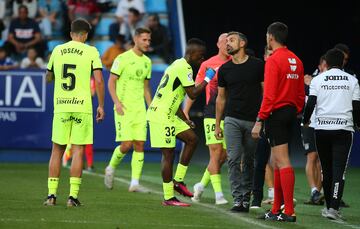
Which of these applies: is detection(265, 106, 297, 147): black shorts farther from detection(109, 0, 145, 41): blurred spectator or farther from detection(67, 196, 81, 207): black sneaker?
detection(109, 0, 145, 41): blurred spectator

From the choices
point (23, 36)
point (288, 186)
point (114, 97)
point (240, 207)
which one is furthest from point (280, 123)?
point (23, 36)

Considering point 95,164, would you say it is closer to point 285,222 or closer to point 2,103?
point 2,103

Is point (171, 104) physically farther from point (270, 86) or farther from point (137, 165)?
point (137, 165)

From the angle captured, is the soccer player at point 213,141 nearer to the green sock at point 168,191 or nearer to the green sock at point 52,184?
the green sock at point 168,191

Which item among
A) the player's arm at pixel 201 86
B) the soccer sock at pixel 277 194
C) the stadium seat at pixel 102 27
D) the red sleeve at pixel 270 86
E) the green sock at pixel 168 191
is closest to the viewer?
the red sleeve at pixel 270 86

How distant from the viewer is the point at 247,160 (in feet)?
41.1

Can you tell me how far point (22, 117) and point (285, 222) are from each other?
12.2m

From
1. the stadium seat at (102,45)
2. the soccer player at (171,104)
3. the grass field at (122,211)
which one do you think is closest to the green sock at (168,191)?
the soccer player at (171,104)

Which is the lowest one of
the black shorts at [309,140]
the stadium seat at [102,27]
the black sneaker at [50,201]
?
the black sneaker at [50,201]

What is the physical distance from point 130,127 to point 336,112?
4.47m

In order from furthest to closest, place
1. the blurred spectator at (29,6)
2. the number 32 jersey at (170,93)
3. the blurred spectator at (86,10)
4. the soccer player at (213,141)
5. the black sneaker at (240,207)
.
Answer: the blurred spectator at (86,10)
the blurred spectator at (29,6)
the soccer player at (213,141)
the number 32 jersey at (170,93)
the black sneaker at (240,207)

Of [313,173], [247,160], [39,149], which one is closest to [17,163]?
[39,149]

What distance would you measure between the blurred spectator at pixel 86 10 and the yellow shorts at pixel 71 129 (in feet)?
43.7

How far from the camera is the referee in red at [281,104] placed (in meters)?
11.3
